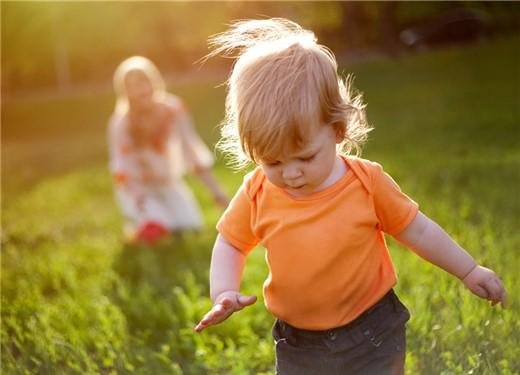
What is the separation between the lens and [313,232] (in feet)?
8.46

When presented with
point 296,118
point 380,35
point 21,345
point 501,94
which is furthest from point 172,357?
point 380,35

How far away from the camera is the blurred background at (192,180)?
354cm

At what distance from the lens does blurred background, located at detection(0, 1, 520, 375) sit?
354 centimetres

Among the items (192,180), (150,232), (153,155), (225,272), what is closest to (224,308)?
(225,272)

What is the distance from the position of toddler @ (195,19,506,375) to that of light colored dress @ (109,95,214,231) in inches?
195

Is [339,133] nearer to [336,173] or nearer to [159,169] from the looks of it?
[336,173]

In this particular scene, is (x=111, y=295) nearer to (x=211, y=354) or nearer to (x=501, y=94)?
(x=211, y=354)

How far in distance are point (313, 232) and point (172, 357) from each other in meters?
1.39

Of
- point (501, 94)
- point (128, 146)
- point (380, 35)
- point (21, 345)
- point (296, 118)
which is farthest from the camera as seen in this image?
point (380, 35)

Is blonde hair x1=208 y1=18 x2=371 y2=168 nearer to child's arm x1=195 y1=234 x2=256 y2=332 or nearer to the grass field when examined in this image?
child's arm x1=195 y1=234 x2=256 y2=332

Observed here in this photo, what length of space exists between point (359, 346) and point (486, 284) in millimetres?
466

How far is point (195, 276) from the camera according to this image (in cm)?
528

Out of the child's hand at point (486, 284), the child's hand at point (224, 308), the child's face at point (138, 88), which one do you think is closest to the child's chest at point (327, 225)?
the child's hand at point (224, 308)

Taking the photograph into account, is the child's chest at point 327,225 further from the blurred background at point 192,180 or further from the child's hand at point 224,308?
the blurred background at point 192,180
